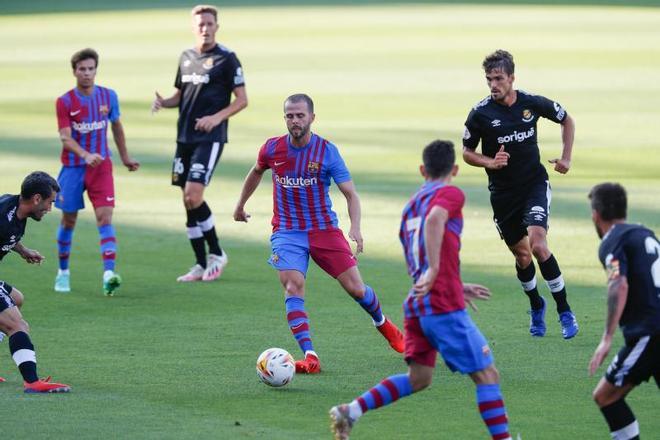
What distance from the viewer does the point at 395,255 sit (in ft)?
47.0

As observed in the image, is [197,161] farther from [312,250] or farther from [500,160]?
[500,160]

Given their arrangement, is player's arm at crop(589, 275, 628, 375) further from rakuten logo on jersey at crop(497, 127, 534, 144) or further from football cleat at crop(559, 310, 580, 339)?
rakuten logo on jersey at crop(497, 127, 534, 144)

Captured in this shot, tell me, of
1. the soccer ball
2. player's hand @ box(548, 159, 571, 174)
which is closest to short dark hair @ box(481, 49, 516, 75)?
player's hand @ box(548, 159, 571, 174)

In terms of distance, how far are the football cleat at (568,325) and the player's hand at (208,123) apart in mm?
4481

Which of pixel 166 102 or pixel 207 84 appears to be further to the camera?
pixel 166 102

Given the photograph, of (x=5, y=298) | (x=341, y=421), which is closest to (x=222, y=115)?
(x=5, y=298)

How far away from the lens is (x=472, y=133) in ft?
34.1

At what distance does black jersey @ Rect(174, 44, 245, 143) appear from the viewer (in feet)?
43.7

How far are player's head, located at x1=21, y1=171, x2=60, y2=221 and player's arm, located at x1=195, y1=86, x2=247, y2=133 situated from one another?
177 inches

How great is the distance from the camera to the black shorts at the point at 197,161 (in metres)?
13.2

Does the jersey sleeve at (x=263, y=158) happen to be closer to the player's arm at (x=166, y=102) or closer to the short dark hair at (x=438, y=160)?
the short dark hair at (x=438, y=160)

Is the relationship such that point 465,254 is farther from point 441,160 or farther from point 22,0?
point 22,0

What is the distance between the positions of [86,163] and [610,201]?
715cm

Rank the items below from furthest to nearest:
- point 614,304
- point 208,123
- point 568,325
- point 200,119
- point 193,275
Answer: point 193,275 < point 200,119 < point 208,123 < point 568,325 < point 614,304
